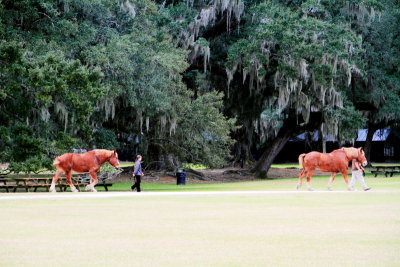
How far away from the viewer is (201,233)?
12188 mm

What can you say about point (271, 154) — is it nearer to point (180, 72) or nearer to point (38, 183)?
point (180, 72)

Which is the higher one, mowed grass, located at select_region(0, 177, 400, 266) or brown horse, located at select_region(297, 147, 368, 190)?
brown horse, located at select_region(297, 147, 368, 190)

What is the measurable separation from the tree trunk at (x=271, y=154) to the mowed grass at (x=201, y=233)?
81.2 feet

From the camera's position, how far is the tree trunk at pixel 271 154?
4497 cm

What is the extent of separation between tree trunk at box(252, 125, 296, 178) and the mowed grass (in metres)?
24.7

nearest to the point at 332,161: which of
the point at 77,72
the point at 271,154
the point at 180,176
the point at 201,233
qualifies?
the point at 77,72

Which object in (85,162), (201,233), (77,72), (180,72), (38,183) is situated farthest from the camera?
(180,72)

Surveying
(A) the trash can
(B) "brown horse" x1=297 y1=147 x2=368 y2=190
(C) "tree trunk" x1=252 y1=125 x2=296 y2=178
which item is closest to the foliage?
(A) the trash can

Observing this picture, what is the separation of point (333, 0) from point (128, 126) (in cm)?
1281

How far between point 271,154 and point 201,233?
33.4 metres

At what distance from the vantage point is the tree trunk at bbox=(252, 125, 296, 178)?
148 feet

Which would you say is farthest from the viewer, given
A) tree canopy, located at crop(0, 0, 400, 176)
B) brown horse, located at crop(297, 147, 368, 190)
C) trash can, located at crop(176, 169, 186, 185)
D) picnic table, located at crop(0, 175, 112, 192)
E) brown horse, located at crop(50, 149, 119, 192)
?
trash can, located at crop(176, 169, 186, 185)

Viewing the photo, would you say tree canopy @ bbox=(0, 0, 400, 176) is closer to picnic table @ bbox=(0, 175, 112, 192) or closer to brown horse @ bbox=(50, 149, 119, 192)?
brown horse @ bbox=(50, 149, 119, 192)

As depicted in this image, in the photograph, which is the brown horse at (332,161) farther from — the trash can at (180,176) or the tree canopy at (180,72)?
the trash can at (180,176)
